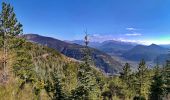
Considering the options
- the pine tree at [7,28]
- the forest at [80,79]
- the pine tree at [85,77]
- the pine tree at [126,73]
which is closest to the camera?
the pine tree at [85,77]

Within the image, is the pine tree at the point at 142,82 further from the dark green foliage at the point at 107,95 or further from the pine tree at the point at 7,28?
the pine tree at the point at 7,28

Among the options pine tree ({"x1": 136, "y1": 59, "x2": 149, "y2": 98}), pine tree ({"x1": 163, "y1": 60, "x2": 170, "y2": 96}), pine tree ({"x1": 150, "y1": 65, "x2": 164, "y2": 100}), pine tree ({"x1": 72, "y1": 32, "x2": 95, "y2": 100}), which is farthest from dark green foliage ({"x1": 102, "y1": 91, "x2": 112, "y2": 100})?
pine tree ({"x1": 72, "y1": 32, "x2": 95, "y2": 100})

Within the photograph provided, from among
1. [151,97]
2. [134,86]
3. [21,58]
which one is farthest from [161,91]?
[21,58]

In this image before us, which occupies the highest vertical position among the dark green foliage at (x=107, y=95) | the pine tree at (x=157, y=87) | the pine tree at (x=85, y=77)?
the pine tree at (x=85, y=77)

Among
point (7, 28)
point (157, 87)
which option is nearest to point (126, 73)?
point (157, 87)

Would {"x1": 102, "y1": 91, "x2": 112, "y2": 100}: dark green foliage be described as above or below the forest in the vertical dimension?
below

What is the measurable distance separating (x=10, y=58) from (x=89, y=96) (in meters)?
35.6

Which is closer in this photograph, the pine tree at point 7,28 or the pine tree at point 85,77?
the pine tree at point 85,77

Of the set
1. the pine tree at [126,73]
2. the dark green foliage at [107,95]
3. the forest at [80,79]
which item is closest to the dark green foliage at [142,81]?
the forest at [80,79]

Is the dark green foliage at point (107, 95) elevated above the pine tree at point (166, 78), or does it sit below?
below

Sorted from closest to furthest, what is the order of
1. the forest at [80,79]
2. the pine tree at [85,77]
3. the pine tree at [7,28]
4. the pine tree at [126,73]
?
the pine tree at [85,77], the forest at [80,79], the pine tree at [7,28], the pine tree at [126,73]

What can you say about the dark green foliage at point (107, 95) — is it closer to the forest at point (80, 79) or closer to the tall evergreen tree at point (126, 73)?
the forest at point (80, 79)

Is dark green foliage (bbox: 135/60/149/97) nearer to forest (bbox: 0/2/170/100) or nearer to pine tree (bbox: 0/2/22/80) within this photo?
forest (bbox: 0/2/170/100)

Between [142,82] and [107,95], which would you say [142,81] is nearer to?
[142,82]
